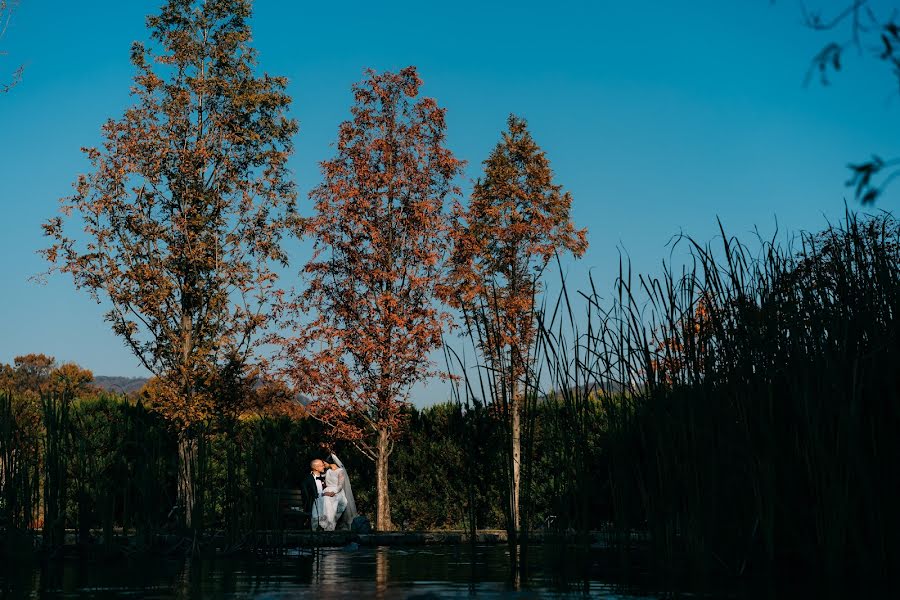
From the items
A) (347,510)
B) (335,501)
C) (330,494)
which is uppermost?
(330,494)

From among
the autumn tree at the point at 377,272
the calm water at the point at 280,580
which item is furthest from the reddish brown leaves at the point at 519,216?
the calm water at the point at 280,580

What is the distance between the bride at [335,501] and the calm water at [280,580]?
706 centimetres

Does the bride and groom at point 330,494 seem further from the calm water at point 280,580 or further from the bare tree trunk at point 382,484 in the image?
the calm water at point 280,580

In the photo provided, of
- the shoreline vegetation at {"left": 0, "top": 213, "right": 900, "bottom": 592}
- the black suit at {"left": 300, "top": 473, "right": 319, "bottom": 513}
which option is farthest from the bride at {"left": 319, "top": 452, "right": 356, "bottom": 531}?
the shoreline vegetation at {"left": 0, "top": 213, "right": 900, "bottom": 592}

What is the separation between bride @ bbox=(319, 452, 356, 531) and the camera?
1263cm

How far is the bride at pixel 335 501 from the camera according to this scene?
41.4 ft

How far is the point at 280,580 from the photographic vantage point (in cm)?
394

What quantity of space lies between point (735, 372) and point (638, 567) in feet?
4.37

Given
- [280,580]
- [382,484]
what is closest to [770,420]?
[280,580]

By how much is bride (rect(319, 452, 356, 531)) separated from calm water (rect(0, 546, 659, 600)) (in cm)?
706

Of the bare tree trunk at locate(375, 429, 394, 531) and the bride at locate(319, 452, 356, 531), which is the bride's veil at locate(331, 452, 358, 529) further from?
the bare tree trunk at locate(375, 429, 394, 531)

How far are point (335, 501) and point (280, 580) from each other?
9040 mm

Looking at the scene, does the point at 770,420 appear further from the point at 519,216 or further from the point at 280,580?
the point at 519,216

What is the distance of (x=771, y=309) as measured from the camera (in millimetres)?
3676
